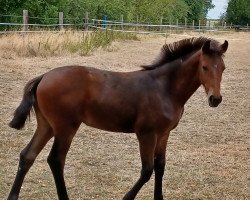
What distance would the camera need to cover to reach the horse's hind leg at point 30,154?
439 centimetres

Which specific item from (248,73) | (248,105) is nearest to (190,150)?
(248,105)

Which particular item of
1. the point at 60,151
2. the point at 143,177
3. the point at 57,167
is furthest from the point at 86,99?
the point at 143,177

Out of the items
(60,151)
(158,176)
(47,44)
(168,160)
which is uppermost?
(47,44)

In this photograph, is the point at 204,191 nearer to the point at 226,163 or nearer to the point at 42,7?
the point at 226,163

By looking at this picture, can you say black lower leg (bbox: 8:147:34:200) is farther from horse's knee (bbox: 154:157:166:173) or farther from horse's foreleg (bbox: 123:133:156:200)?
horse's knee (bbox: 154:157:166:173)

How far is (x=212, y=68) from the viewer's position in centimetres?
409

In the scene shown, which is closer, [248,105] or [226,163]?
[226,163]

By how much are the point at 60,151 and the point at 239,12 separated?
231 feet

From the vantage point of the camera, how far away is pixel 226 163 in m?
Answer: 6.02

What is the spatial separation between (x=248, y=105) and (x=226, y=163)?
426 cm

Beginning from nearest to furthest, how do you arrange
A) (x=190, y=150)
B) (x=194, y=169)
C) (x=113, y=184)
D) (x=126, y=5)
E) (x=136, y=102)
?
1. (x=136, y=102)
2. (x=113, y=184)
3. (x=194, y=169)
4. (x=190, y=150)
5. (x=126, y=5)

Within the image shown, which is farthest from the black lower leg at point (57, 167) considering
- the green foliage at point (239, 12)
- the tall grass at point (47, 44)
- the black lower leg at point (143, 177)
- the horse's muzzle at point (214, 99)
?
the green foliage at point (239, 12)

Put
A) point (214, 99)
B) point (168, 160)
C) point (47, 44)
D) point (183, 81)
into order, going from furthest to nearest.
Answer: point (47, 44)
point (168, 160)
point (183, 81)
point (214, 99)

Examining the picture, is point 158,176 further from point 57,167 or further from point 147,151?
point 57,167
